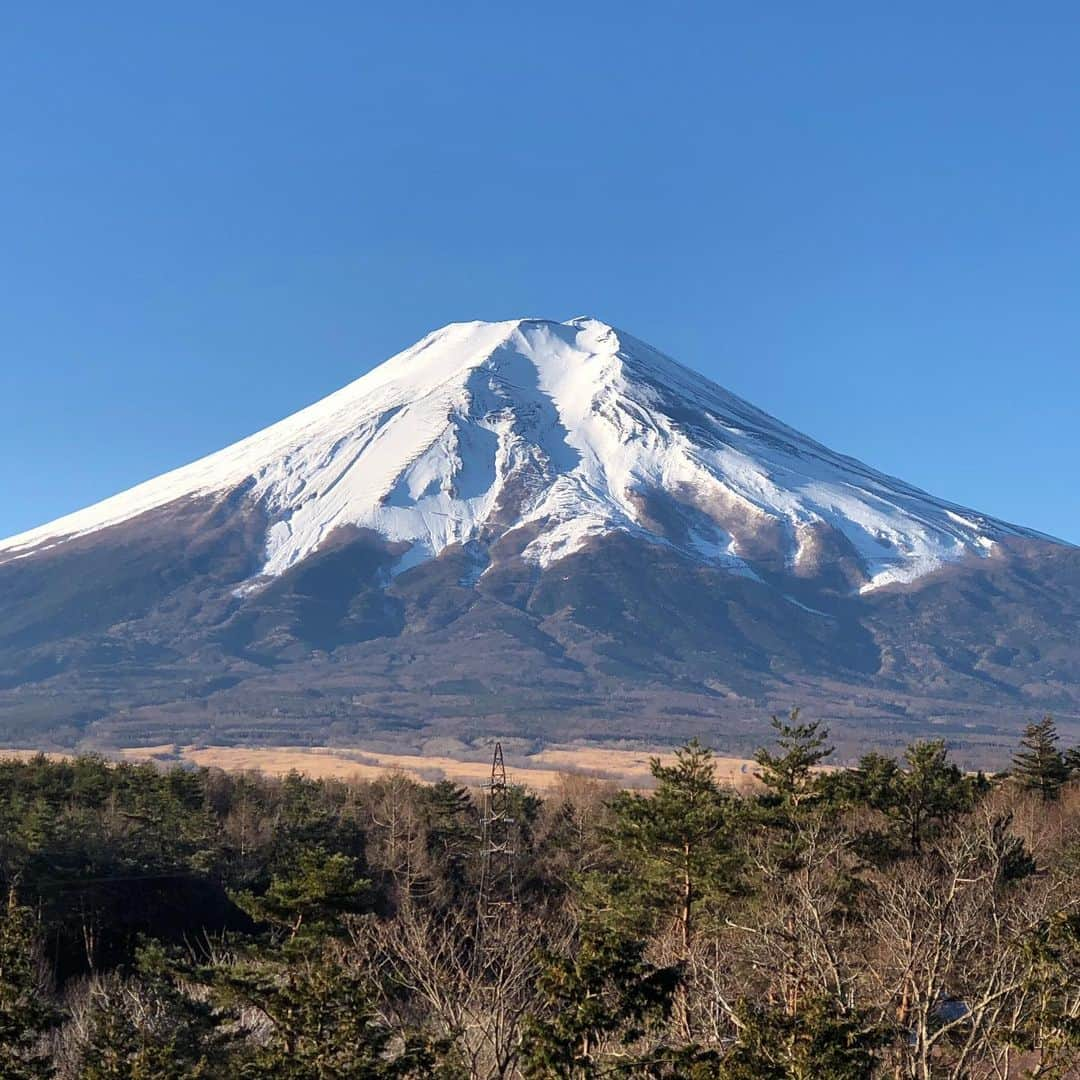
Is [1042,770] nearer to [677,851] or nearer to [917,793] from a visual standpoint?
[917,793]

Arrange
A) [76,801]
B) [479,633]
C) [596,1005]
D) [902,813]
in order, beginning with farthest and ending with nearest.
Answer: [479,633]
[76,801]
[902,813]
[596,1005]

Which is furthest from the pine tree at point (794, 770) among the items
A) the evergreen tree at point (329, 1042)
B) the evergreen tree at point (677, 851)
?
the evergreen tree at point (329, 1042)

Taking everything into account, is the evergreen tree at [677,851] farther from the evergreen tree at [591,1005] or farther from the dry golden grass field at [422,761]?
the dry golden grass field at [422,761]

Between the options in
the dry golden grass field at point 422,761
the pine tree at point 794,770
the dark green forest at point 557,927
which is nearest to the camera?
the dark green forest at point 557,927

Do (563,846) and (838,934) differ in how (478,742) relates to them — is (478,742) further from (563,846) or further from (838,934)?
(838,934)

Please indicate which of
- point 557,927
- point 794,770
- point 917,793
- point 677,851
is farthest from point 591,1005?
point 917,793

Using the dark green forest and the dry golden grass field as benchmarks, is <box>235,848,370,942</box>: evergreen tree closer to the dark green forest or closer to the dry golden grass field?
the dark green forest

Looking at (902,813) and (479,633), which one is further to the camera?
(479,633)

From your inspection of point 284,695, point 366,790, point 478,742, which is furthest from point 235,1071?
point 284,695
